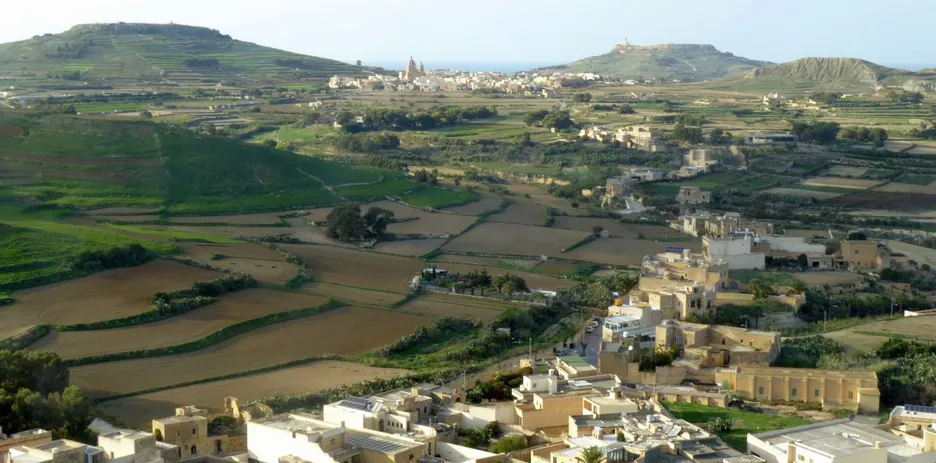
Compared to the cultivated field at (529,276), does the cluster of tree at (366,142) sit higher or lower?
higher

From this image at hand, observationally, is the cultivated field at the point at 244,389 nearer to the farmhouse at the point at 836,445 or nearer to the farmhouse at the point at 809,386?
the farmhouse at the point at 809,386

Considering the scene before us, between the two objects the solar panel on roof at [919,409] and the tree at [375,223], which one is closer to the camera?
the solar panel on roof at [919,409]

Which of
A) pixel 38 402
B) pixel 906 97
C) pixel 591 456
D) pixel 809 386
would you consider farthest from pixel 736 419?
pixel 906 97

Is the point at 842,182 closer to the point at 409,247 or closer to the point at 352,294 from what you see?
the point at 409,247

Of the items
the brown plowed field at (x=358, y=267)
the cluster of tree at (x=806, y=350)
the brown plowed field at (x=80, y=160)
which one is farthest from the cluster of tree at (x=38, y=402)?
the brown plowed field at (x=80, y=160)

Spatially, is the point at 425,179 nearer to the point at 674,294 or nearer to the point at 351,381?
the point at 674,294
